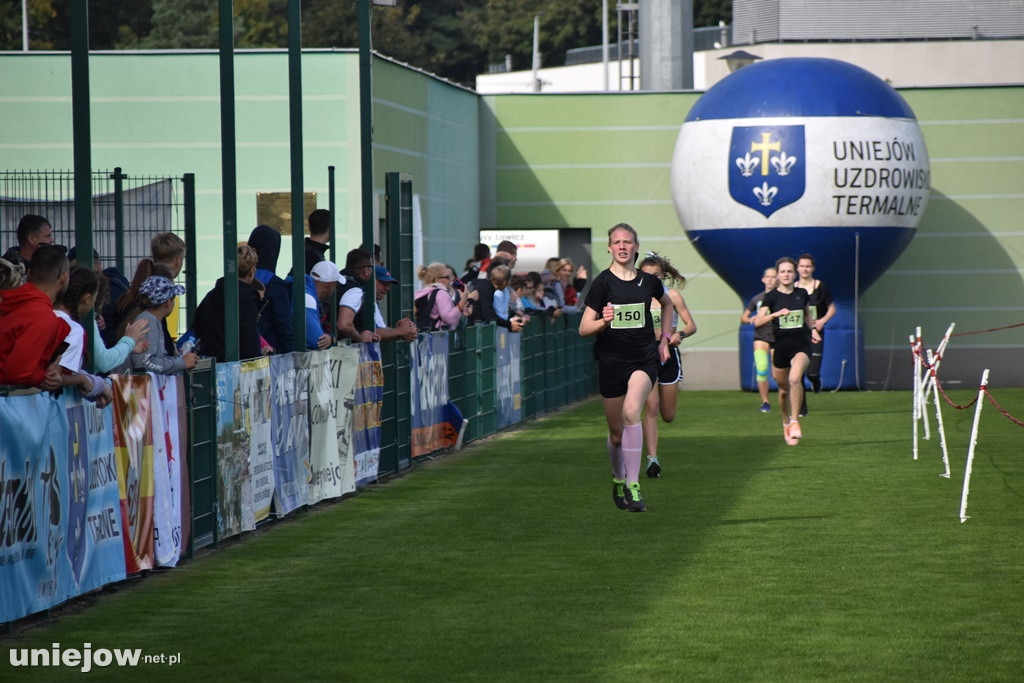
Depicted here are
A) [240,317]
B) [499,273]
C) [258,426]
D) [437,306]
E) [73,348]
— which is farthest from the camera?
[499,273]

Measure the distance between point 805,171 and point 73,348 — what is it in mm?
21022

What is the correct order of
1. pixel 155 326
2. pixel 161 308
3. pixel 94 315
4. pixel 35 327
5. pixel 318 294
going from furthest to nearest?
pixel 318 294
pixel 161 308
pixel 155 326
pixel 94 315
pixel 35 327

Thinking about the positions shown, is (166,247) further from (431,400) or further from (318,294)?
(431,400)

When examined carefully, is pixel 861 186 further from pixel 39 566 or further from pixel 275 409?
pixel 39 566

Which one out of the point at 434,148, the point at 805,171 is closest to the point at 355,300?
the point at 434,148

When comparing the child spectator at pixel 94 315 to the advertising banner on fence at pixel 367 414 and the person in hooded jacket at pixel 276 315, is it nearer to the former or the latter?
the person in hooded jacket at pixel 276 315

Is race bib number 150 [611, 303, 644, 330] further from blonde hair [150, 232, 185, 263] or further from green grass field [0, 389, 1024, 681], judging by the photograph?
blonde hair [150, 232, 185, 263]

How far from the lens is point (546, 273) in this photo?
26938mm

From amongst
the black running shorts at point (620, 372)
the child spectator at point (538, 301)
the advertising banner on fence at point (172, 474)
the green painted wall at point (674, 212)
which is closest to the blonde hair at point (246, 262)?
the advertising banner on fence at point (172, 474)

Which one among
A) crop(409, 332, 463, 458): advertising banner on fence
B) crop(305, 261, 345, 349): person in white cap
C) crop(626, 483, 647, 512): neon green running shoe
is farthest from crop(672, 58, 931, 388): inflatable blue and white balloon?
crop(626, 483, 647, 512): neon green running shoe

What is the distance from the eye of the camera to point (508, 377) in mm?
21844

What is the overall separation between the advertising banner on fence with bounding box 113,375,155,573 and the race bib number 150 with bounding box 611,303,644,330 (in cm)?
411

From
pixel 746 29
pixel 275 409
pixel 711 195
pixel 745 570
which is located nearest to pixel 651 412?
pixel 275 409

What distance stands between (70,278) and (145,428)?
3.76 ft
